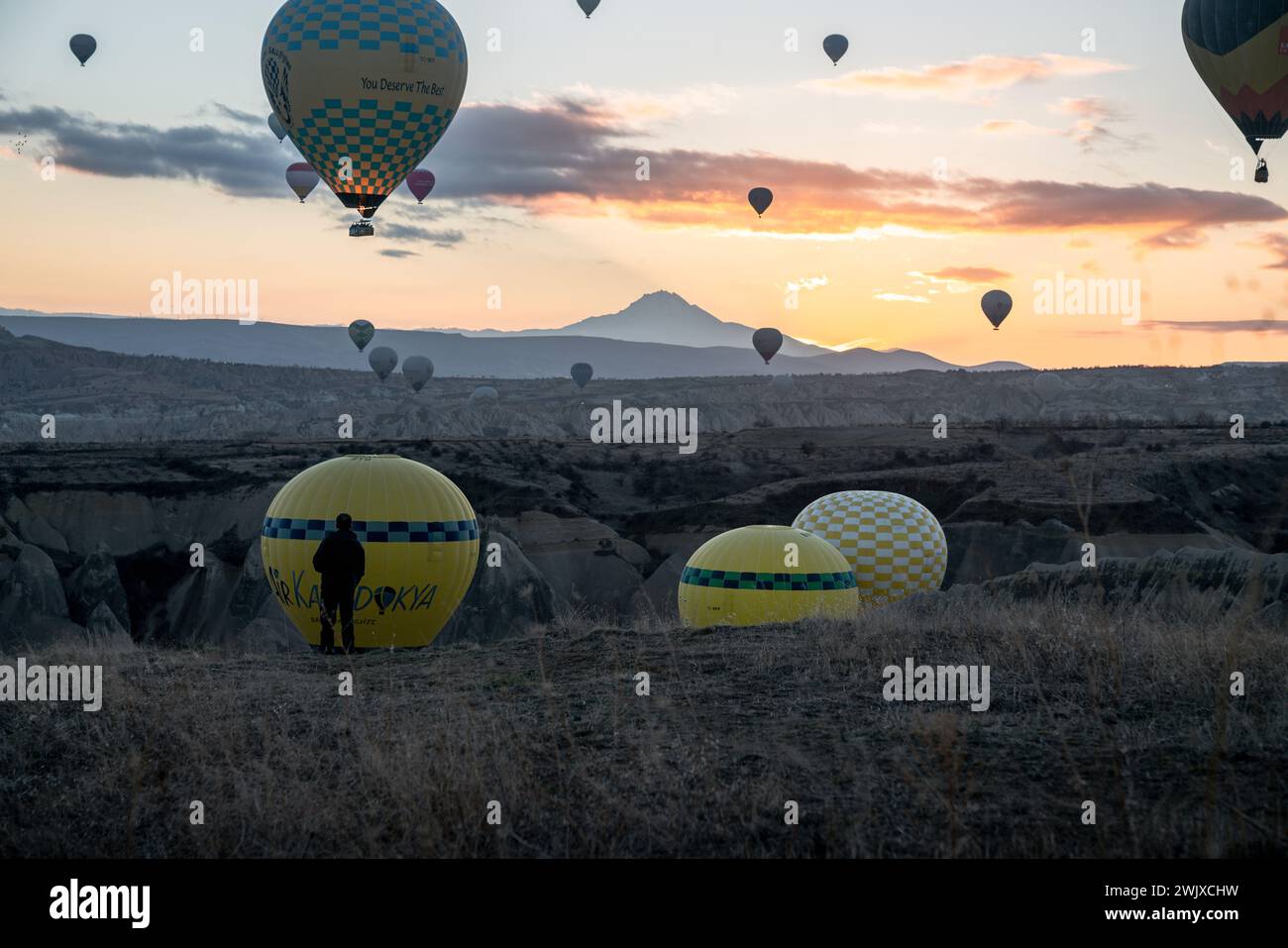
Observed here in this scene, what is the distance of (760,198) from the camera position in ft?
261

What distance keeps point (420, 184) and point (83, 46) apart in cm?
2247

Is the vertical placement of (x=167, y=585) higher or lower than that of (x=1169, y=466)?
lower

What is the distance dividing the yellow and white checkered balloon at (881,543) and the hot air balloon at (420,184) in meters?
49.4

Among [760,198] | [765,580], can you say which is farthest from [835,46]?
[765,580]

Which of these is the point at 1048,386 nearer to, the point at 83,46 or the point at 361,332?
the point at 361,332

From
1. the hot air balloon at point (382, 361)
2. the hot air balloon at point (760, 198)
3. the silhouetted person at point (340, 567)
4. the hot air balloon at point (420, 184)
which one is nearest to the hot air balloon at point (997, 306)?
the hot air balloon at point (760, 198)

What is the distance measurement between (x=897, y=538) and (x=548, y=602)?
1332cm

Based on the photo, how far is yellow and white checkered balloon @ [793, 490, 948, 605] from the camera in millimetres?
26297

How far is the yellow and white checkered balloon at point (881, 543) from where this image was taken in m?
26.3

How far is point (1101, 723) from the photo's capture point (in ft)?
33.9

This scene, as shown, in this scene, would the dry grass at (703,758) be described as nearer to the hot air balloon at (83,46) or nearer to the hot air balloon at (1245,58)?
the hot air balloon at (1245,58)

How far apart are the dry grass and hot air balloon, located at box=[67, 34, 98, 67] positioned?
73.7 metres
